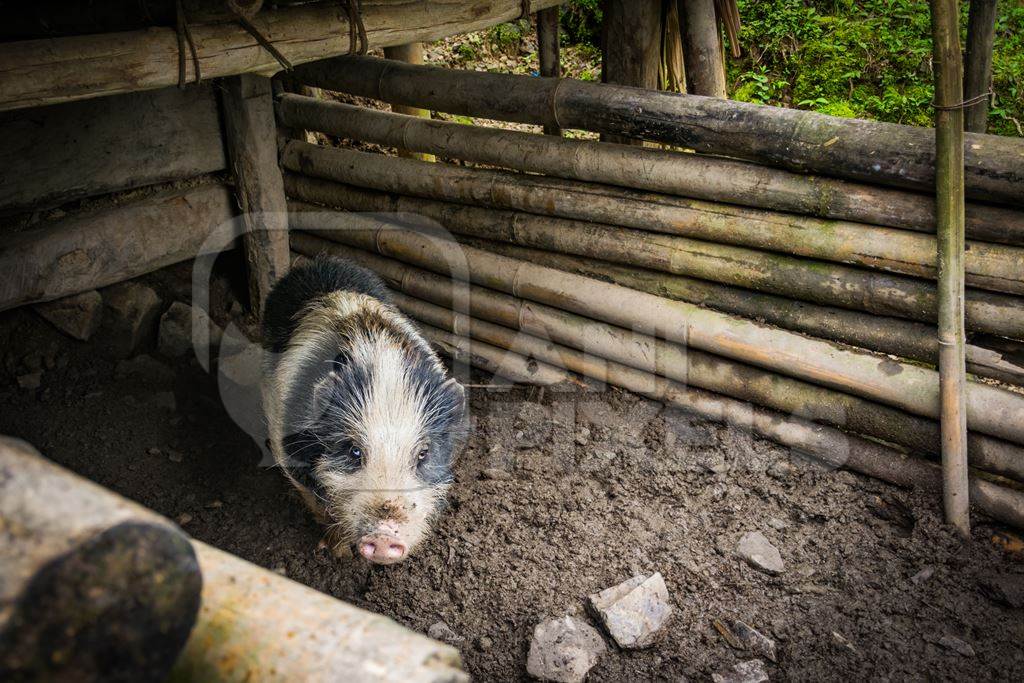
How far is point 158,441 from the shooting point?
419 cm

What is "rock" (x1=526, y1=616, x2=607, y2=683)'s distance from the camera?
2877 mm

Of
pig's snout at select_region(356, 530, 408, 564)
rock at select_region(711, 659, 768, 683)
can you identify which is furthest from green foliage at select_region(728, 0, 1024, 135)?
pig's snout at select_region(356, 530, 408, 564)

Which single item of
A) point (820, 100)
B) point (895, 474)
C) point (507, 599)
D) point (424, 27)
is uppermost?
point (424, 27)

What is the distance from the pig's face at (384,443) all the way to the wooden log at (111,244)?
1914 millimetres

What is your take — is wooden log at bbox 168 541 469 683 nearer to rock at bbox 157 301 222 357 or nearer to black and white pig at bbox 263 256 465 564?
black and white pig at bbox 263 256 465 564

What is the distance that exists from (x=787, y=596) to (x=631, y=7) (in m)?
3.10

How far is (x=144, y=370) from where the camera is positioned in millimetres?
4617

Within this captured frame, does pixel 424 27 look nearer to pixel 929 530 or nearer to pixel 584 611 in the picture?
pixel 584 611

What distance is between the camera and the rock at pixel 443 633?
3080mm

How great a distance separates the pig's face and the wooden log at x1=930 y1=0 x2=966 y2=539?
207cm

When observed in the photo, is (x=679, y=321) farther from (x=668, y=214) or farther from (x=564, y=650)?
(x=564, y=650)

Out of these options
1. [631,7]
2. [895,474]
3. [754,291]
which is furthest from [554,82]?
[895,474]

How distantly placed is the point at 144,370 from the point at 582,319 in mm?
2587

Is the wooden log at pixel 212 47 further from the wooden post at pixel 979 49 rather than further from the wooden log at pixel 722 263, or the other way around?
the wooden post at pixel 979 49
